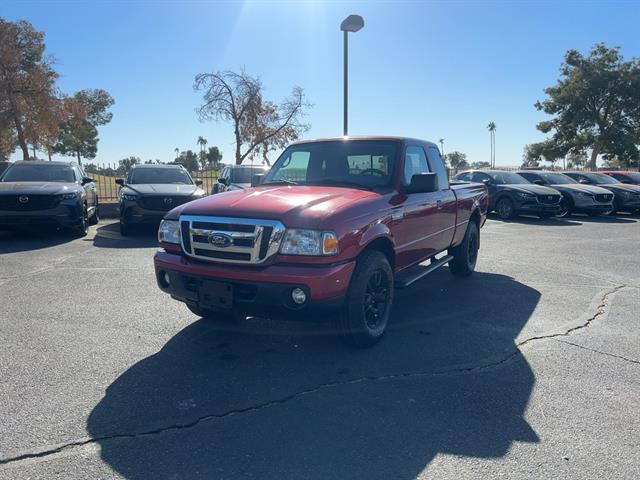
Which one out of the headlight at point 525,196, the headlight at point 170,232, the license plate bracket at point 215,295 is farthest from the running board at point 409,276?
the headlight at point 525,196

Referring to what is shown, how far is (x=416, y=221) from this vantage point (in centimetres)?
521

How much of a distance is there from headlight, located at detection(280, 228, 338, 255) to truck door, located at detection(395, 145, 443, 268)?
118 cm

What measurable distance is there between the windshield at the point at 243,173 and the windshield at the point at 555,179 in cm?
1056

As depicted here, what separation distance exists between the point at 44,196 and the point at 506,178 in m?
13.8

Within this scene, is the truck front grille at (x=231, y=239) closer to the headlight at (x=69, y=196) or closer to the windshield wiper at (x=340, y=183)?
the windshield wiper at (x=340, y=183)

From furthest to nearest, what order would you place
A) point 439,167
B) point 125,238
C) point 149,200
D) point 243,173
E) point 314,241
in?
point 243,173 < point 125,238 < point 149,200 < point 439,167 < point 314,241

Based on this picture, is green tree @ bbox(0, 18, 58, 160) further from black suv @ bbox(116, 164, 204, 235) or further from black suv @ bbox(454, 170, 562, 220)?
black suv @ bbox(454, 170, 562, 220)

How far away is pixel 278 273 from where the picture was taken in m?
3.67

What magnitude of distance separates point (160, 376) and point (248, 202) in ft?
5.03

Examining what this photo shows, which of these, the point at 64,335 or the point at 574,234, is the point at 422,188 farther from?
the point at 574,234

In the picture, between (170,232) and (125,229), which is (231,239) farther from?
(125,229)

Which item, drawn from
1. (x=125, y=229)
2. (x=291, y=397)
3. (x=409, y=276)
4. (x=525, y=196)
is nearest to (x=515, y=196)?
(x=525, y=196)

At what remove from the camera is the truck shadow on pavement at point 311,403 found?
2699 mm

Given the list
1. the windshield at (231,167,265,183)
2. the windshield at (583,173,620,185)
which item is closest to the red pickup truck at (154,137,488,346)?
the windshield at (231,167,265,183)
